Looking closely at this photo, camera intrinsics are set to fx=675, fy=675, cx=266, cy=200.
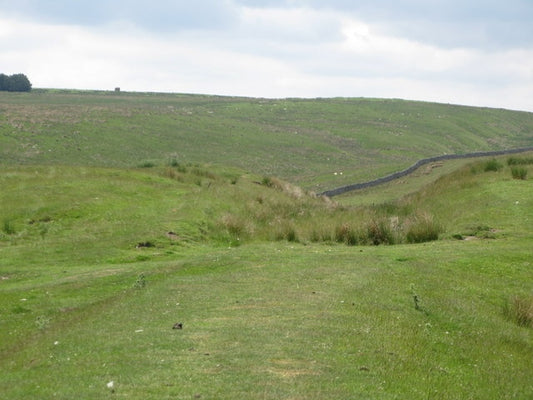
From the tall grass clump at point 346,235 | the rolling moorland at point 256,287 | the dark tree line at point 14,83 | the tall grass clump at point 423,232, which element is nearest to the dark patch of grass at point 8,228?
the rolling moorland at point 256,287

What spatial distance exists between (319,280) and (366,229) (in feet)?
33.1

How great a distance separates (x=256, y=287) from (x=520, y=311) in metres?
6.42

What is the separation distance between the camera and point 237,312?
14.4m

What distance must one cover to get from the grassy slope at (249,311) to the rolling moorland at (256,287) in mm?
57

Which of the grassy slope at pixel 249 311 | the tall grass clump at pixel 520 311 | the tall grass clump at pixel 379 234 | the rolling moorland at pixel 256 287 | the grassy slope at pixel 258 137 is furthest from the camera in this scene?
the grassy slope at pixel 258 137

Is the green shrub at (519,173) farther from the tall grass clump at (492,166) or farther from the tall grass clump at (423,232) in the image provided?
the tall grass clump at (423,232)

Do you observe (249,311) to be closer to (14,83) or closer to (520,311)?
(520,311)

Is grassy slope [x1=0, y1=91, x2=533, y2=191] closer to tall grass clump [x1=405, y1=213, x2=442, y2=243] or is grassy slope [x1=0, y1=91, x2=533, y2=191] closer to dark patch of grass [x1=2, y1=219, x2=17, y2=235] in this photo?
dark patch of grass [x1=2, y1=219, x2=17, y2=235]

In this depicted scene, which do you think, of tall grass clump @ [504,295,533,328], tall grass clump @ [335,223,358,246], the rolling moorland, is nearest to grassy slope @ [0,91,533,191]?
the rolling moorland

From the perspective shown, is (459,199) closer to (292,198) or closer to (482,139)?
(292,198)

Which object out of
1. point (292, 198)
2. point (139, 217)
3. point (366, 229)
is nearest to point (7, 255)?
point (139, 217)

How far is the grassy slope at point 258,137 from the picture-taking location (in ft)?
235

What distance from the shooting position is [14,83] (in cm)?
15938

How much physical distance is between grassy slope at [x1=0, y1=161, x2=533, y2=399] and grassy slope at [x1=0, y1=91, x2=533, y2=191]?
110 feet
